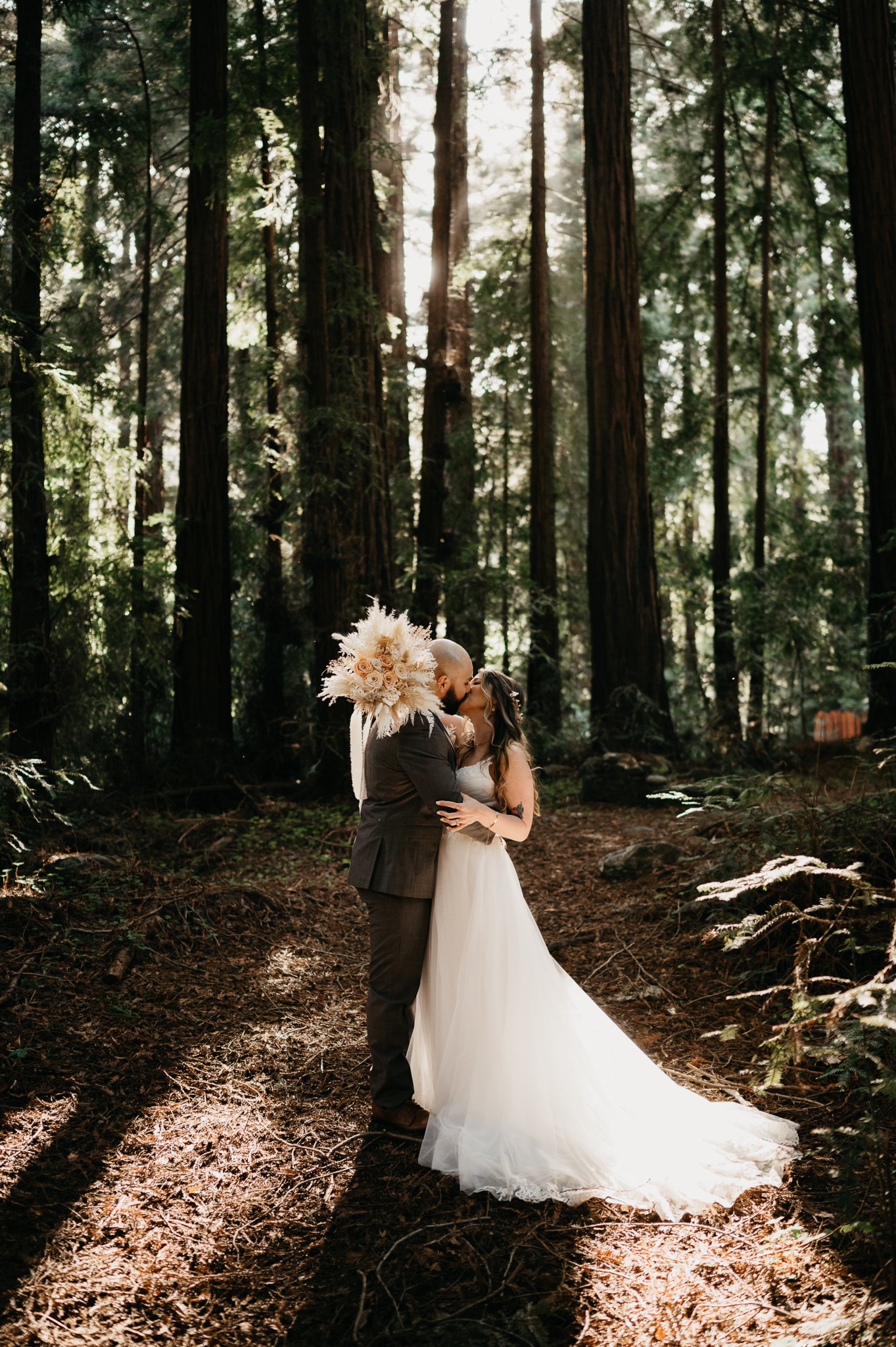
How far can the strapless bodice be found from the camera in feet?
14.6

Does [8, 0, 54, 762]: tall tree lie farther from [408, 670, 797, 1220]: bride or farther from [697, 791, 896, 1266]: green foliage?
[697, 791, 896, 1266]: green foliage

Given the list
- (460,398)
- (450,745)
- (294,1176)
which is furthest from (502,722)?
(460,398)

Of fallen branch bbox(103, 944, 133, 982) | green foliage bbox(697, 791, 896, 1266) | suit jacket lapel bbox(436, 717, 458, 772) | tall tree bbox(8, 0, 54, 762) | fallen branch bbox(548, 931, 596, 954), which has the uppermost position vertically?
tall tree bbox(8, 0, 54, 762)

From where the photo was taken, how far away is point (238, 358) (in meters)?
14.9

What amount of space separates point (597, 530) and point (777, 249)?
7.27 m

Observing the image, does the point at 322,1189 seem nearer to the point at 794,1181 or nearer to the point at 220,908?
the point at 794,1181

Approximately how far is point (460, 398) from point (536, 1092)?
484 inches

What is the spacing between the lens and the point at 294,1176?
3.99m

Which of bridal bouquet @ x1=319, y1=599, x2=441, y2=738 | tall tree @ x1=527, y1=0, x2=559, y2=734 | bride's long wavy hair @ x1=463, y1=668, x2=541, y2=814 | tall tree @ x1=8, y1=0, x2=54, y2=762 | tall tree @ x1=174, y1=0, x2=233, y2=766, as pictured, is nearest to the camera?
bridal bouquet @ x1=319, y1=599, x2=441, y2=738

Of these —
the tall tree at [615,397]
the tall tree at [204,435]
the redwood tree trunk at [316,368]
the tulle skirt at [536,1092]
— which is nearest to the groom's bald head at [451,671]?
the tulle skirt at [536,1092]

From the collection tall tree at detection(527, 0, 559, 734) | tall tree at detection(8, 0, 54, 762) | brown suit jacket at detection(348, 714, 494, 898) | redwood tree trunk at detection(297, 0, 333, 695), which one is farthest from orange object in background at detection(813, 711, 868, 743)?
brown suit jacket at detection(348, 714, 494, 898)

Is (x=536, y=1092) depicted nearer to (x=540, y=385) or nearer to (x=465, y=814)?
(x=465, y=814)

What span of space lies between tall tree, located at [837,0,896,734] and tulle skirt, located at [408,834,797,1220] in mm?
6818

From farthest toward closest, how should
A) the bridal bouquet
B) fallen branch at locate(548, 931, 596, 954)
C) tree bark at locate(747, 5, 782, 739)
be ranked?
1. tree bark at locate(747, 5, 782, 739)
2. fallen branch at locate(548, 931, 596, 954)
3. the bridal bouquet
